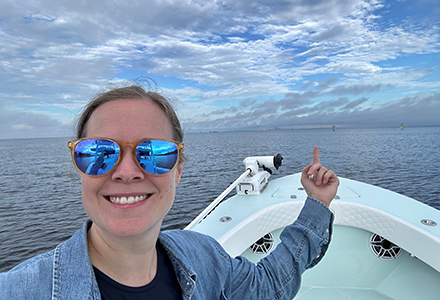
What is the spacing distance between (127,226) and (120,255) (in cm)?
13

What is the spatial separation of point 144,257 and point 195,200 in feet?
40.3

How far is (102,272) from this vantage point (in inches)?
41.6

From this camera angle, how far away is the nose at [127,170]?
109 cm

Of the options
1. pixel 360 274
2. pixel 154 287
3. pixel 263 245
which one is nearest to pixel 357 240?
pixel 360 274

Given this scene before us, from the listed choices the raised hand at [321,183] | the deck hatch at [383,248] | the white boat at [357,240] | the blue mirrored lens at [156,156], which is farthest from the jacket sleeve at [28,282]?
the deck hatch at [383,248]

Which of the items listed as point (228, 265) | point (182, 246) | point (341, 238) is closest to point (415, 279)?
point (341, 238)

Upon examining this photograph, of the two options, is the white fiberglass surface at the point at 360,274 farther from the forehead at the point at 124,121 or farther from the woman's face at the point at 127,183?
the forehead at the point at 124,121

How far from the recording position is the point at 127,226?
1.07 meters

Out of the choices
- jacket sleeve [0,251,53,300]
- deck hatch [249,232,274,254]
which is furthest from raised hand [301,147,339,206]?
deck hatch [249,232,274,254]

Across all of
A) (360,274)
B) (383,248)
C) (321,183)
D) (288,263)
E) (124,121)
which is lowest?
(360,274)

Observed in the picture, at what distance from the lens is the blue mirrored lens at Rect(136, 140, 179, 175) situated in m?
1.13

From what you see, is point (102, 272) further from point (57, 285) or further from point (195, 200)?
point (195, 200)

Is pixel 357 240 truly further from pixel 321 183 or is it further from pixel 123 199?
pixel 123 199

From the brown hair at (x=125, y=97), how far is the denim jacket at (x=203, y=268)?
1.42ft
